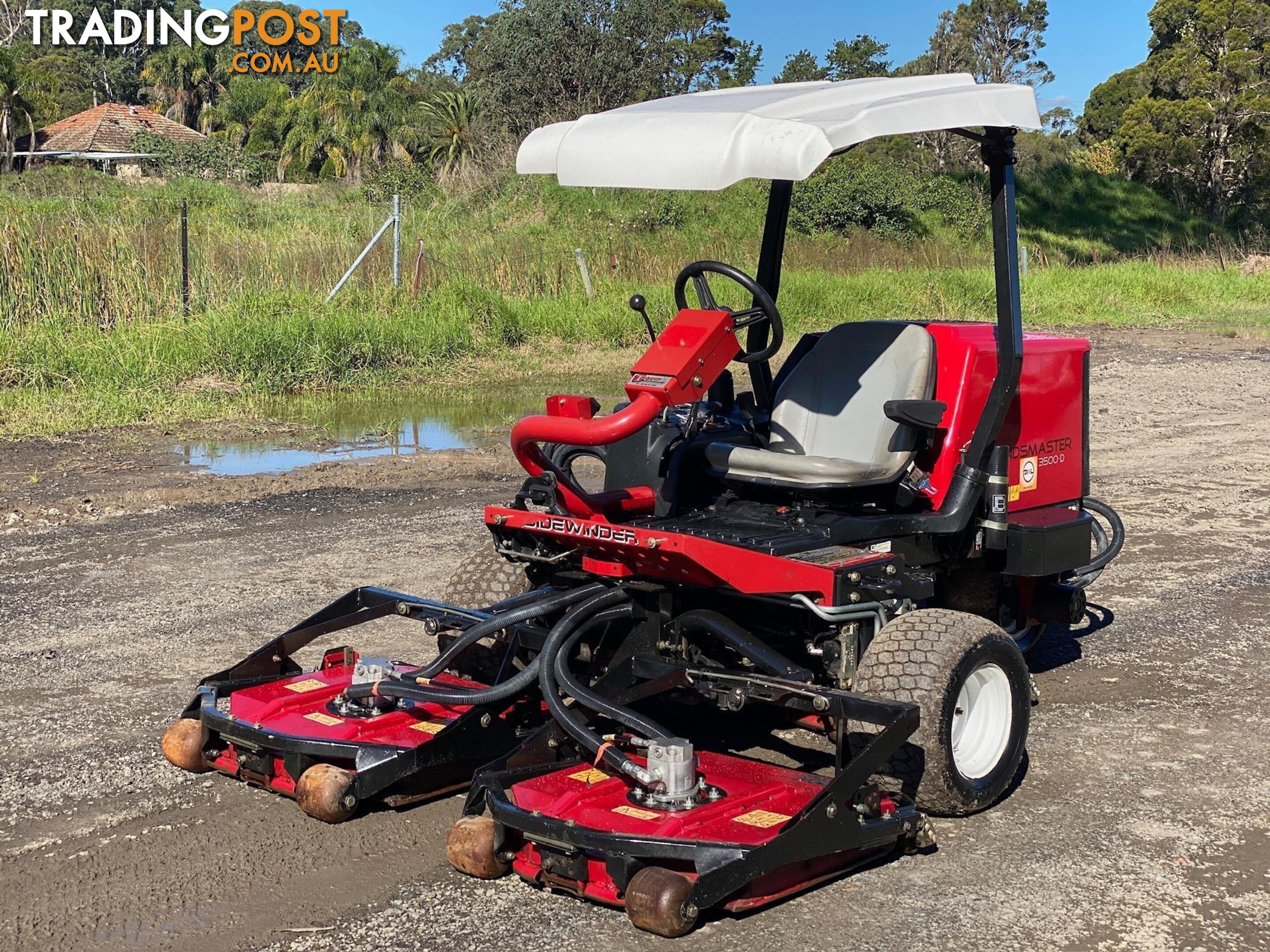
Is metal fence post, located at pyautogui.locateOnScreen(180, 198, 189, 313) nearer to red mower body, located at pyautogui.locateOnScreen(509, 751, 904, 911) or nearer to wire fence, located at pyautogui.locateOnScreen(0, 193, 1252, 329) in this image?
wire fence, located at pyautogui.locateOnScreen(0, 193, 1252, 329)

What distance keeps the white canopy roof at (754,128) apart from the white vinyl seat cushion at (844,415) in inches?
32.1

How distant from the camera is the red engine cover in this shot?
484 centimetres

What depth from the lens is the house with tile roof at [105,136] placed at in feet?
149

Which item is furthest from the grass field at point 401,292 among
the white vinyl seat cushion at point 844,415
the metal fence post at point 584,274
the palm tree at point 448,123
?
the palm tree at point 448,123

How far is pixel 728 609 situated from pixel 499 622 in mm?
781

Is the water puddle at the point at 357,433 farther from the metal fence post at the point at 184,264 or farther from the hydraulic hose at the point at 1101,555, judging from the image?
the hydraulic hose at the point at 1101,555

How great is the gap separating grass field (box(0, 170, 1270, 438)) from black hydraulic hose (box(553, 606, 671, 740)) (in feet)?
24.8

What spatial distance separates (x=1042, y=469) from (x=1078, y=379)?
0.43 meters

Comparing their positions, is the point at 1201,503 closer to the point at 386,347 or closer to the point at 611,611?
the point at 611,611

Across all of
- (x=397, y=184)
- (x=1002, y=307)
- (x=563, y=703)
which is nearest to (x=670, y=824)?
(x=563, y=703)

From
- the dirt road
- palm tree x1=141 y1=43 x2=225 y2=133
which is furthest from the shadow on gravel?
palm tree x1=141 y1=43 x2=225 y2=133

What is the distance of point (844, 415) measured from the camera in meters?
4.95

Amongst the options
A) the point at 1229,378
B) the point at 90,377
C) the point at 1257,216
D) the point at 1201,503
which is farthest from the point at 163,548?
the point at 1257,216

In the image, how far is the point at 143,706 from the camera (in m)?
5.08
